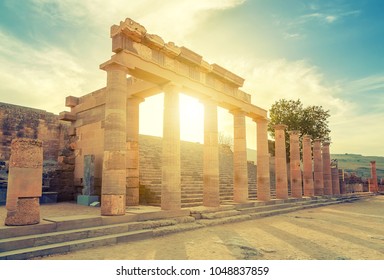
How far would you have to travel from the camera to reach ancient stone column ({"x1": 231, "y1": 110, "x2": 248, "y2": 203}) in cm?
1416

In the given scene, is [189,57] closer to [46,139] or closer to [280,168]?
[280,168]

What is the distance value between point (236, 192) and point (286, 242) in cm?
611

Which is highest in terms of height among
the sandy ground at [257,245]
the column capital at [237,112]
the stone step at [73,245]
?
the column capital at [237,112]

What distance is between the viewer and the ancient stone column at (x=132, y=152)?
1266cm

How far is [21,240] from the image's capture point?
20.3 ft

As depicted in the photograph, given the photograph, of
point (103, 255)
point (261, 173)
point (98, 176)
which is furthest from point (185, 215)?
point (261, 173)

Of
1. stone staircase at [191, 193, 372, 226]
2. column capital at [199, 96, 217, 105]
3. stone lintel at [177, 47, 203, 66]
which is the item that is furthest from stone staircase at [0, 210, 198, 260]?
stone lintel at [177, 47, 203, 66]

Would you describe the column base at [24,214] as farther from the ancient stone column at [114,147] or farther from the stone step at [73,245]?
the ancient stone column at [114,147]

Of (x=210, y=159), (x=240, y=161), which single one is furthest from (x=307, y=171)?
(x=210, y=159)

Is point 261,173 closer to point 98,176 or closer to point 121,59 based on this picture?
point 98,176

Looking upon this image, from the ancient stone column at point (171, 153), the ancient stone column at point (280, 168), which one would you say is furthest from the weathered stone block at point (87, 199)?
the ancient stone column at point (280, 168)

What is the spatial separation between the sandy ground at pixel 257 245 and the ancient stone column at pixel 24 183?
1421 mm

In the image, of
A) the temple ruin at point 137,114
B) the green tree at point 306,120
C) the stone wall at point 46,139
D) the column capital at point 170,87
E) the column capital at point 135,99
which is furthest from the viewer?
the green tree at point 306,120

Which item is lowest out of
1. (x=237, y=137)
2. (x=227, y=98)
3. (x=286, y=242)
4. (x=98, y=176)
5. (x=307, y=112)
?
(x=286, y=242)
